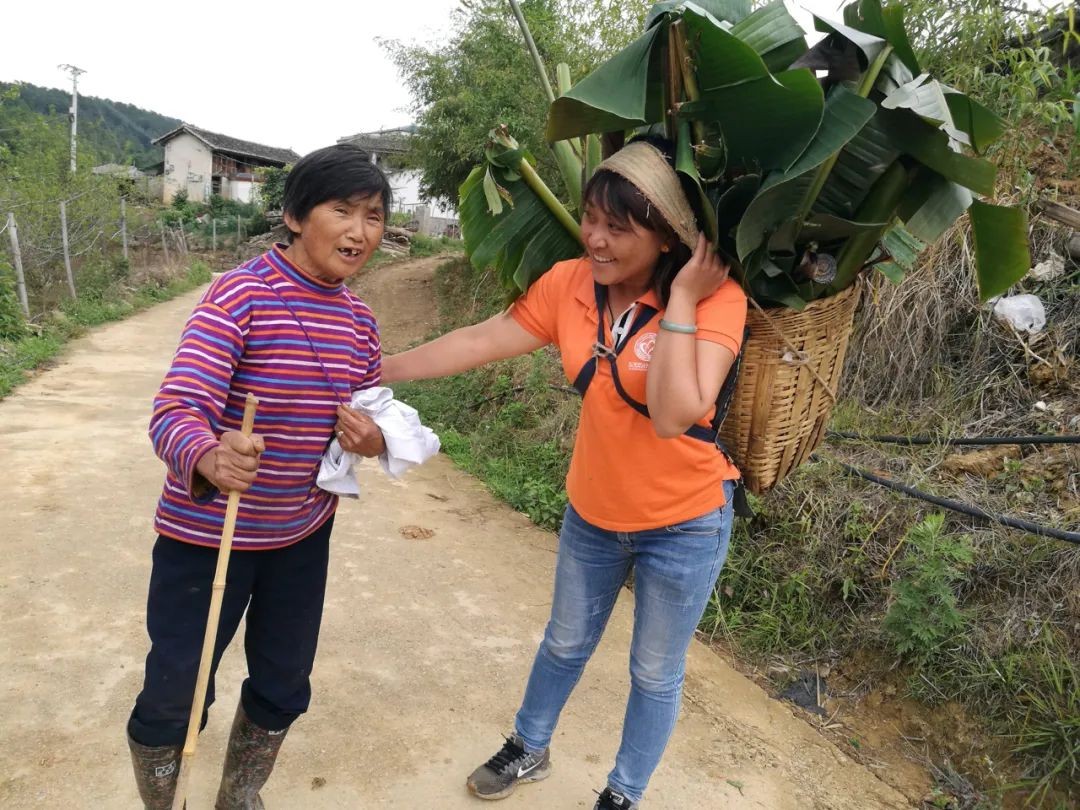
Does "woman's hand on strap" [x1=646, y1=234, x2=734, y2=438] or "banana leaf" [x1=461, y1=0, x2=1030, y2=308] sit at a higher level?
"banana leaf" [x1=461, y1=0, x2=1030, y2=308]

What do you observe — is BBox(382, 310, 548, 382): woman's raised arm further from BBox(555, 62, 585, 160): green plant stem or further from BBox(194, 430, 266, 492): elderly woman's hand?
BBox(194, 430, 266, 492): elderly woman's hand

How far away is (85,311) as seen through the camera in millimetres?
11906

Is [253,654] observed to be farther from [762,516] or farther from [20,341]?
[20,341]

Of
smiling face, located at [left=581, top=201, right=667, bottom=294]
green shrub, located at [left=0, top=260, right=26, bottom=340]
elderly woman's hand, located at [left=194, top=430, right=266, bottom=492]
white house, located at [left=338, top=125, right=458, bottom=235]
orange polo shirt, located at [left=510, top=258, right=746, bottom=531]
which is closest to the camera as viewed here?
elderly woman's hand, located at [left=194, top=430, right=266, bottom=492]

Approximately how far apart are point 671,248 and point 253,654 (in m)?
1.41

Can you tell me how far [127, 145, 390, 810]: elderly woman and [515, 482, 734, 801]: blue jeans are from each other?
2.21 feet

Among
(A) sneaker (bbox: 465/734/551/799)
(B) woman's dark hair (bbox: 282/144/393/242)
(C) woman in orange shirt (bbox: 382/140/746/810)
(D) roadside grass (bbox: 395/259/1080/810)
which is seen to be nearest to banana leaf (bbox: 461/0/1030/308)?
(C) woman in orange shirt (bbox: 382/140/746/810)

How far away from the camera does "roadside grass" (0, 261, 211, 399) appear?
8.12m

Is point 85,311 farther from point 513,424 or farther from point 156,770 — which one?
point 156,770

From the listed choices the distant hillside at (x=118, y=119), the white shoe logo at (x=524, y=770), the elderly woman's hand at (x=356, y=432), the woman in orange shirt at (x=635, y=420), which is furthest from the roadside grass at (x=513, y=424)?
the distant hillside at (x=118, y=119)

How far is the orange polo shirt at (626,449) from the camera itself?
1797 mm

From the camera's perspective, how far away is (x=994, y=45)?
4344 mm

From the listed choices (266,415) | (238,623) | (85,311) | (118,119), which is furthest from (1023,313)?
(118,119)

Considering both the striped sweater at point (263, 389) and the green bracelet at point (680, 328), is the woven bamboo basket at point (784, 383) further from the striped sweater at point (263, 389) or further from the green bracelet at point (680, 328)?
the striped sweater at point (263, 389)
